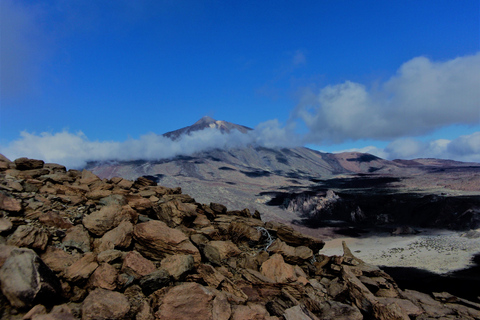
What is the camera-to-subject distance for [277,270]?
279 inches

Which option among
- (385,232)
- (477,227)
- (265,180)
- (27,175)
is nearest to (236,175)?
(265,180)

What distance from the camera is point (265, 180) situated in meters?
74.9

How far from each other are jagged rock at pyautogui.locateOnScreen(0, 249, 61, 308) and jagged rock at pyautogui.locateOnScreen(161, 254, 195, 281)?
201 cm

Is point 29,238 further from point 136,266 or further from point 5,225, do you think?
point 136,266

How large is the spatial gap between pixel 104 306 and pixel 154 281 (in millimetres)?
1027

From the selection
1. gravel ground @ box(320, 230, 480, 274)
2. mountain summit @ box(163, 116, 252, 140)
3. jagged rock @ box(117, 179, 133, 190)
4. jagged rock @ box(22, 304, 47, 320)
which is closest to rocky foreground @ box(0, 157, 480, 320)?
jagged rock @ box(22, 304, 47, 320)

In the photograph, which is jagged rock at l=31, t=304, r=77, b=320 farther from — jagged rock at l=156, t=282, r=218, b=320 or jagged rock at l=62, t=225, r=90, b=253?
jagged rock at l=62, t=225, r=90, b=253

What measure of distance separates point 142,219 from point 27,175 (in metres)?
4.83

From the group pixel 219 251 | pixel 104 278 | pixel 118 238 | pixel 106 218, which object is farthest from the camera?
pixel 219 251

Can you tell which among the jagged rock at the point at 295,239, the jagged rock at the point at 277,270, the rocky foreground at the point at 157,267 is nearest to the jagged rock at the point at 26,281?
the rocky foreground at the point at 157,267

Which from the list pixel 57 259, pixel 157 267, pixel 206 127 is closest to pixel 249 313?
pixel 157 267

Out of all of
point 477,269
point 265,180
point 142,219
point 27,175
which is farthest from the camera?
point 265,180

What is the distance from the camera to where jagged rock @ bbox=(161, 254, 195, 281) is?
5.51 meters

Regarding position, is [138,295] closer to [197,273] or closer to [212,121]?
[197,273]
